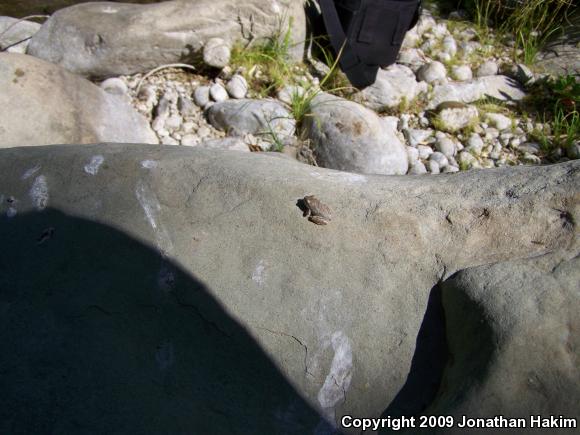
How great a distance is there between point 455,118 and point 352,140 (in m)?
1.01

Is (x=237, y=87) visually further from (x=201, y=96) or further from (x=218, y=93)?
(x=201, y=96)

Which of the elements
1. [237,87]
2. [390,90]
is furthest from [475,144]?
[237,87]

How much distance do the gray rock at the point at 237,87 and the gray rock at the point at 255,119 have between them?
18 cm

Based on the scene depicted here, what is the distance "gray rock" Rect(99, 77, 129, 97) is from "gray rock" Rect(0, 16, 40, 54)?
0.64 meters

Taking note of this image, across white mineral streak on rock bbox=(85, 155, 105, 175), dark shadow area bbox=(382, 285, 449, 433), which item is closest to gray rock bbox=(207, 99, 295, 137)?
white mineral streak on rock bbox=(85, 155, 105, 175)

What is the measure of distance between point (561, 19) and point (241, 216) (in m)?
3.94

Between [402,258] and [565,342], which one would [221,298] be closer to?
[402,258]

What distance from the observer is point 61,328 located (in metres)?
1.54

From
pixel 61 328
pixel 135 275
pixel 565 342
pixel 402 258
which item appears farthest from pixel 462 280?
pixel 61 328

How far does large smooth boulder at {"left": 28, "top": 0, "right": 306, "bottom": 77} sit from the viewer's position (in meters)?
3.58

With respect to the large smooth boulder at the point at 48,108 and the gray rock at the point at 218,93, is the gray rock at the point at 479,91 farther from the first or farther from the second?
the large smooth boulder at the point at 48,108

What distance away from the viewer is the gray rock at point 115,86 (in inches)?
145

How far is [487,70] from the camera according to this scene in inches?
172

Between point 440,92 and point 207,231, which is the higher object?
point 207,231
